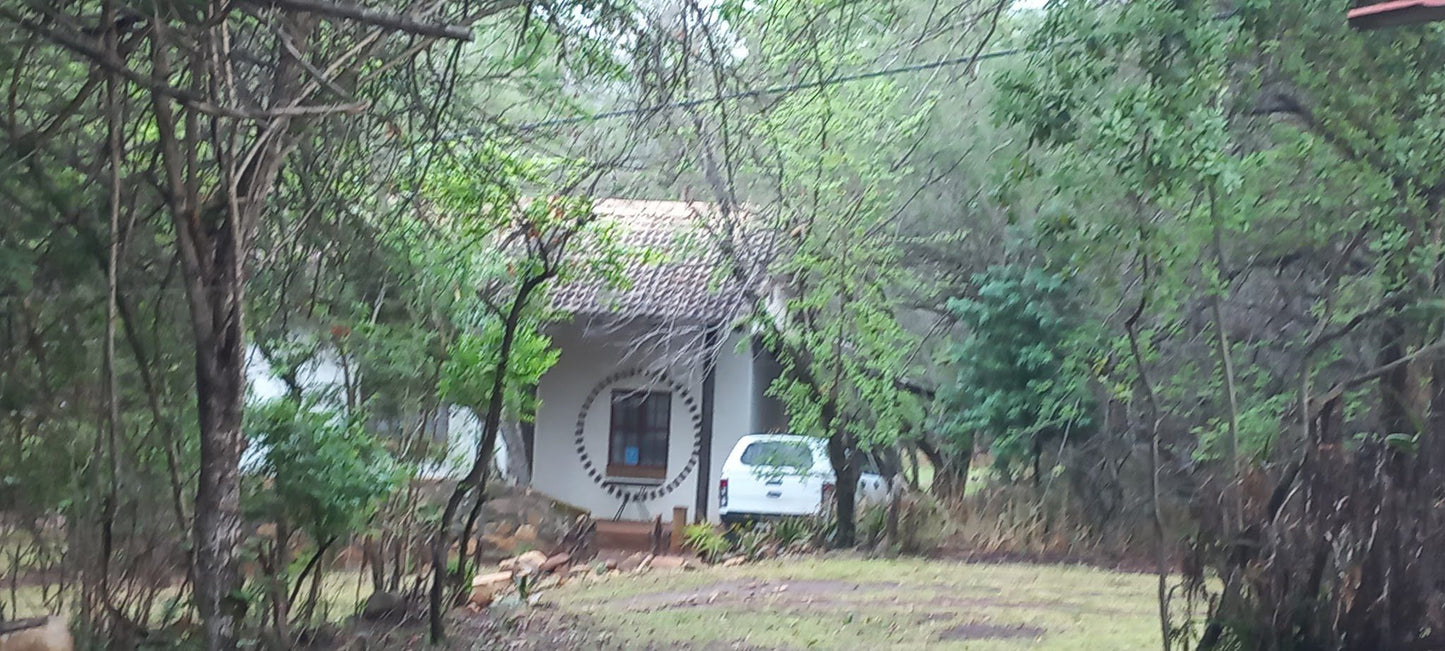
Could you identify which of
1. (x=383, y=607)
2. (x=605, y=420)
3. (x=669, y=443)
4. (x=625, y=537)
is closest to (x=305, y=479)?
(x=383, y=607)

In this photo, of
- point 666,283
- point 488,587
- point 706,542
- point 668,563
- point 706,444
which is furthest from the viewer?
point 706,444

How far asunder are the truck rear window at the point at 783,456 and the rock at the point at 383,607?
29.0 feet

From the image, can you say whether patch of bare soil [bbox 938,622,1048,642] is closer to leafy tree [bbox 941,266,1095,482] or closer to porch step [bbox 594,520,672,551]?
leafy tree [bbox 941,266,1095,482]

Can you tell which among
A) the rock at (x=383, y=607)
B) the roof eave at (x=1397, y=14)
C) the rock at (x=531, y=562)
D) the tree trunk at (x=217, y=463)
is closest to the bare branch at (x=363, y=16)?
the tree trunk at (x=217, y=463)

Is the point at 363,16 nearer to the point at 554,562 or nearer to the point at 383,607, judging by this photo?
the point at 383,607

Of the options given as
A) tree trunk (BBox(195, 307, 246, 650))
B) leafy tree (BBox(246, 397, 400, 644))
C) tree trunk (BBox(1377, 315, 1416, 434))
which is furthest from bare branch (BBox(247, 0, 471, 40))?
tree trunk (BBox(1377, 315, 1416, 434))

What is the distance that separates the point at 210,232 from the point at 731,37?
4.48 meters

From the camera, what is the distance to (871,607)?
11008mm

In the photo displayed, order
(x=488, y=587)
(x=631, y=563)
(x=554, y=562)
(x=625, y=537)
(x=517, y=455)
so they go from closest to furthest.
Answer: (x=488, y=587) → (x=554, y=562) → (x=631, y=563) → (x=625, y=537) → (x=517, y=455)

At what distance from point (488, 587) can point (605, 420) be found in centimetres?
905

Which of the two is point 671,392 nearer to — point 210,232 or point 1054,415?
point 1054,415

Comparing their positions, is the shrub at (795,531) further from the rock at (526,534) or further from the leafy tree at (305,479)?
the leafy tree at (305,479)

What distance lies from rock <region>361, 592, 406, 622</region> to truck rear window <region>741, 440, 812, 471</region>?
883 centimetres

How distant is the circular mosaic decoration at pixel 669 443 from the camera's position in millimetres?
19547
